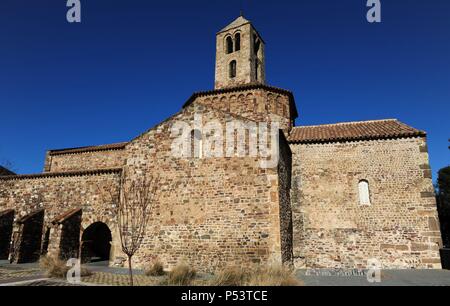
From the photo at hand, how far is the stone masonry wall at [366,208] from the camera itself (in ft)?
47.3

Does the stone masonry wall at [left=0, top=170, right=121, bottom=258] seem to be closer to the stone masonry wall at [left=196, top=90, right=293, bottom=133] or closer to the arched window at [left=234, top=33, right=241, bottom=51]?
the stone masonry wall at [left=196, top=90, right=293, bottom=133]

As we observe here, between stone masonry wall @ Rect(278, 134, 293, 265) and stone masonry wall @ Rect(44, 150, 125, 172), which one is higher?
stone masonry wall @ Rect(44, 150, 125, 172)

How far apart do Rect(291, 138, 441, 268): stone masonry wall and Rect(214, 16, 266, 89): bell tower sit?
7601mm

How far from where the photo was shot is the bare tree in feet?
44.4

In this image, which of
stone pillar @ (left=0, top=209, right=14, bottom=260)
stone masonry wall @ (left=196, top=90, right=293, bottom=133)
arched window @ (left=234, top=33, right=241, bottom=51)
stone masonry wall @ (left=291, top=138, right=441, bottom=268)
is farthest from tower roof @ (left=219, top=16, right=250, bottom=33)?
stone pillar @ (left=0, top=209, right=14, bottom=260)

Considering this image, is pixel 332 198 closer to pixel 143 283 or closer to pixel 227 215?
pixel 227 215

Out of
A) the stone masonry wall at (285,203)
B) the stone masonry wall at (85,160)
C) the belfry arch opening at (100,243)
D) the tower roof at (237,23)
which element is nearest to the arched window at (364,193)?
the stone masonry wall at (285,203)

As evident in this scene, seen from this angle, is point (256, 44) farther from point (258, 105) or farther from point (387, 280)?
point (387, 280)

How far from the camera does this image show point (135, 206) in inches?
552

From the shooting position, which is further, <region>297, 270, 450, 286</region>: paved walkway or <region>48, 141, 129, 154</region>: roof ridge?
<region>48, 141, 129, 154</region>: roof ridge

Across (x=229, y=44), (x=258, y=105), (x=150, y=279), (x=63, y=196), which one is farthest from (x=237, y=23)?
(x=150, y=279)

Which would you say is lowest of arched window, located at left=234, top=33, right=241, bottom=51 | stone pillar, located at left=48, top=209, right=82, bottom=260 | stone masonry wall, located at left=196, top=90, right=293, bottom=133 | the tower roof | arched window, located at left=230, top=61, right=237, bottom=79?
stone pillar, located at left=48, top=209, right=82, bottom=260

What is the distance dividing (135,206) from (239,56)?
502 inches
